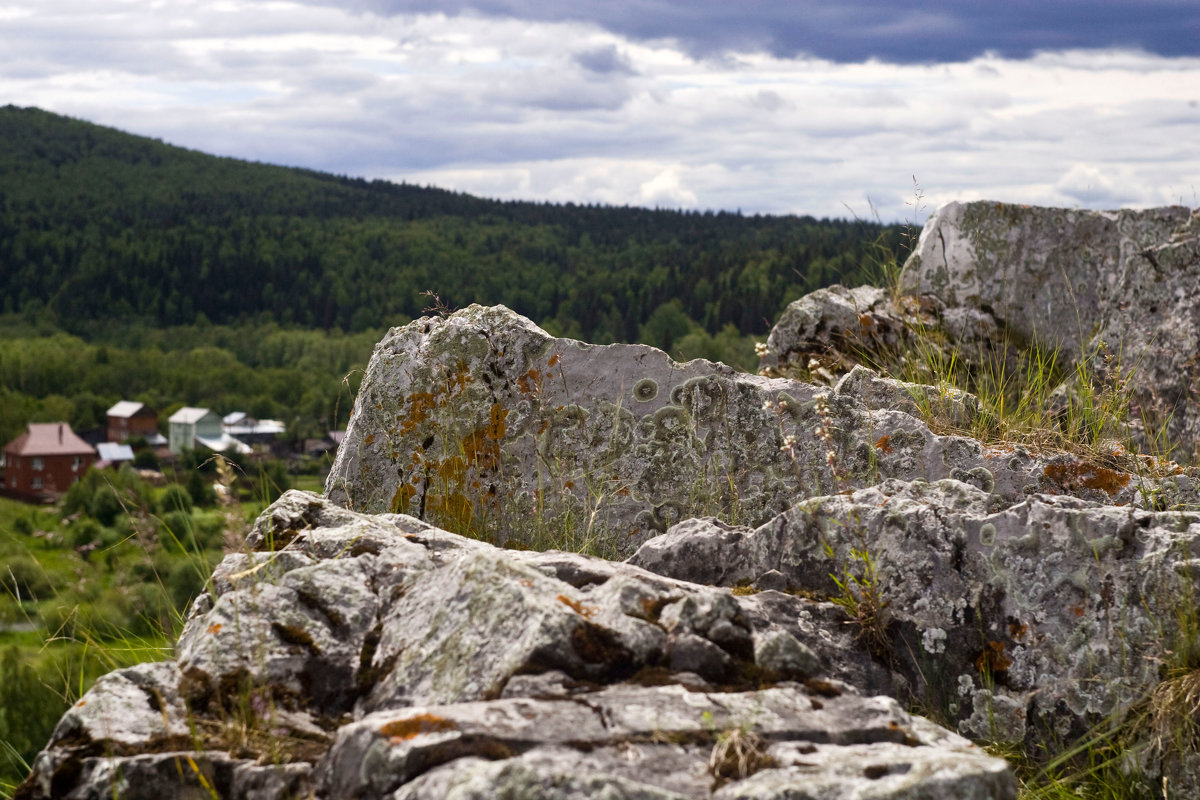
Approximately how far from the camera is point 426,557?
139 inches

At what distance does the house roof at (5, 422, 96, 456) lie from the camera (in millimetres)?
106938

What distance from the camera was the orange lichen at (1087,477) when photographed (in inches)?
202

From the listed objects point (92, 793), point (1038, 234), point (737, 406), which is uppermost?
point (1038, 234)

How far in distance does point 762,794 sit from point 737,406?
3603 millimetres

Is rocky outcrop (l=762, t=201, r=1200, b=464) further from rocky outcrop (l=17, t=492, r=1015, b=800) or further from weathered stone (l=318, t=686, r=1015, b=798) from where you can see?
weathered stone (l=318, t=686, r=1015, b=798)

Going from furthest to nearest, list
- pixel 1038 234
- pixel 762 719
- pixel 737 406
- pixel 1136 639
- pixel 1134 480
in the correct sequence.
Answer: pixel 1038 234
pixel 737 406
pixel 1134 480
pixel 1136 639
pixel 762 719

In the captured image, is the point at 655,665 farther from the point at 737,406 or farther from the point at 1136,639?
the point at 737,406

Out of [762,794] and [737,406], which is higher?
[737,406]

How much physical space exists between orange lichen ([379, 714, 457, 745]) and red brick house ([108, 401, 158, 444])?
445 feet

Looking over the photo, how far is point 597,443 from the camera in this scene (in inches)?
223

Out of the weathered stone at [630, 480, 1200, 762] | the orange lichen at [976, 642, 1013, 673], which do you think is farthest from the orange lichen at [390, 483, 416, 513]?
the orange lichen at [976, 642, 1013, 673]

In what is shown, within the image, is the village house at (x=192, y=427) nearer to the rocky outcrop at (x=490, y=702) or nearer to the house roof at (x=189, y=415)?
the house roof at (x=189, y=415)

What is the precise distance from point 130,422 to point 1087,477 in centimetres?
13526

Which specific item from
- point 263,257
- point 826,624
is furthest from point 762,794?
point 263,257
